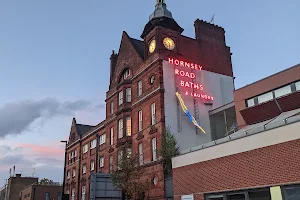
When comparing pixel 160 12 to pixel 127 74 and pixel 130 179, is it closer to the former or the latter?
pixel 127 74

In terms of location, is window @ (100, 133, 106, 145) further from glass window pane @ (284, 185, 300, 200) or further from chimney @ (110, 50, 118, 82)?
glass window pane @ (284, 185, 300, 200)

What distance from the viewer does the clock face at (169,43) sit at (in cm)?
3749

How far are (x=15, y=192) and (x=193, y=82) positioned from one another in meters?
91.6

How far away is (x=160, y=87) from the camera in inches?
1379

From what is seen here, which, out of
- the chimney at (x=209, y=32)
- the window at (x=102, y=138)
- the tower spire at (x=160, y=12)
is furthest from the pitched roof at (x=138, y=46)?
the window at (x=102, y=138)

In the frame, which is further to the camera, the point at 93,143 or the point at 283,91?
the point at 93,143

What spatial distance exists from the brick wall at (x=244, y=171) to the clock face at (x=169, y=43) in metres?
17.0

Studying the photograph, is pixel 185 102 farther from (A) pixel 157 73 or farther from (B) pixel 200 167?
(B) pixel 200 167

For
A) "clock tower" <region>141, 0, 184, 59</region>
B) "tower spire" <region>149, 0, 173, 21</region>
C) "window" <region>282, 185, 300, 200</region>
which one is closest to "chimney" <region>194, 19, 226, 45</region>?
"clock tower" <region>141, 0, 184, 59</region>

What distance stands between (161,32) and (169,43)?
1.52m

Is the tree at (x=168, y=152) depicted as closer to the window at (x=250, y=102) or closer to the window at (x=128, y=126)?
the window at (x=250, y=102)

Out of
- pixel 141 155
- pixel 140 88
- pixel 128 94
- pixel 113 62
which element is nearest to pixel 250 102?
pixel 141 155

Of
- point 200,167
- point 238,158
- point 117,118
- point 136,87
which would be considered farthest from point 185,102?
point 238,158

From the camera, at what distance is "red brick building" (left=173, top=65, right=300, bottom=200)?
16.7 m
